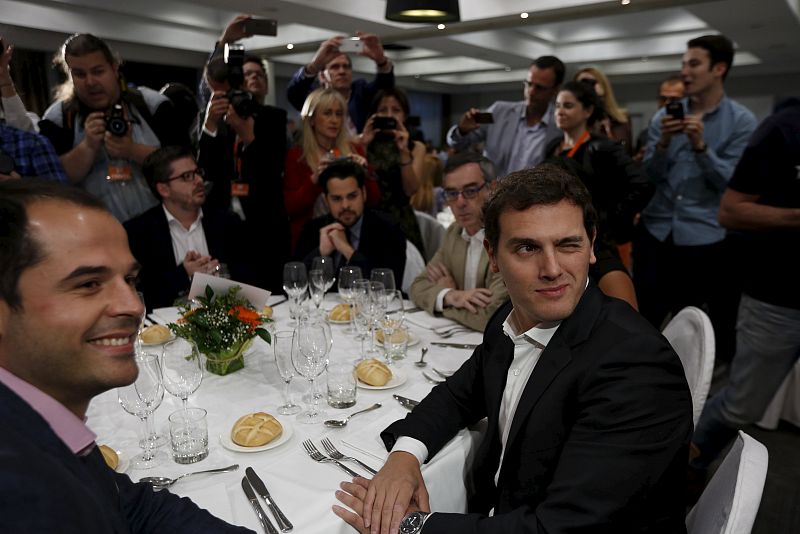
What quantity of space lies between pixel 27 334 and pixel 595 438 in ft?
3.23

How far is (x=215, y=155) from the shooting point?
3.39 m

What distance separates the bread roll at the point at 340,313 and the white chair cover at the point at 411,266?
723mm

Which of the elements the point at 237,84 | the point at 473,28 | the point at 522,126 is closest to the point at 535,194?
the point at 237,84

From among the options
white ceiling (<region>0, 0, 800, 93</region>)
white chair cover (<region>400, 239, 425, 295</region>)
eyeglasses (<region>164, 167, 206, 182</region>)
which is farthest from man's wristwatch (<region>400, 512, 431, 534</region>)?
white ceiling (<region>0, 0, 800, 93</region>)

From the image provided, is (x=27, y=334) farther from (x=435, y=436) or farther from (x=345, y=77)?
(x=345, y=77)

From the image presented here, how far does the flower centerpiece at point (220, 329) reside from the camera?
1672 millimetres

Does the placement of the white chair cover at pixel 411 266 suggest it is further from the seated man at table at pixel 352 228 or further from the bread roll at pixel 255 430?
the bread roll at pixel 255 430

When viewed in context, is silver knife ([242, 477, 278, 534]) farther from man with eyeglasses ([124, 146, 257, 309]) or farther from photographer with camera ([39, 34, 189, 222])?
photographer with camera ([39, 34, 189, 222])

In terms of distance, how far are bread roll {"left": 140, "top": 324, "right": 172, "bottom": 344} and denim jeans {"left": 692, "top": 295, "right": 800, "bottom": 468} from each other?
232cm

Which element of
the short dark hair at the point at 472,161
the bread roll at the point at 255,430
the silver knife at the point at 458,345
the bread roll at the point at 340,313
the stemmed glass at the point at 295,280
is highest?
the short dark hair at the point at 472,161

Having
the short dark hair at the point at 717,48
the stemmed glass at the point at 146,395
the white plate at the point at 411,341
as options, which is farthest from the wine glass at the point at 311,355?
the short dark hair at the point at 717,48

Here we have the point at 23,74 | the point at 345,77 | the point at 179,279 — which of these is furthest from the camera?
the point at 23,74

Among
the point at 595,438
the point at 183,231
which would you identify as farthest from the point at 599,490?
the point at 183,231

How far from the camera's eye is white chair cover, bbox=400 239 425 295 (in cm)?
302
